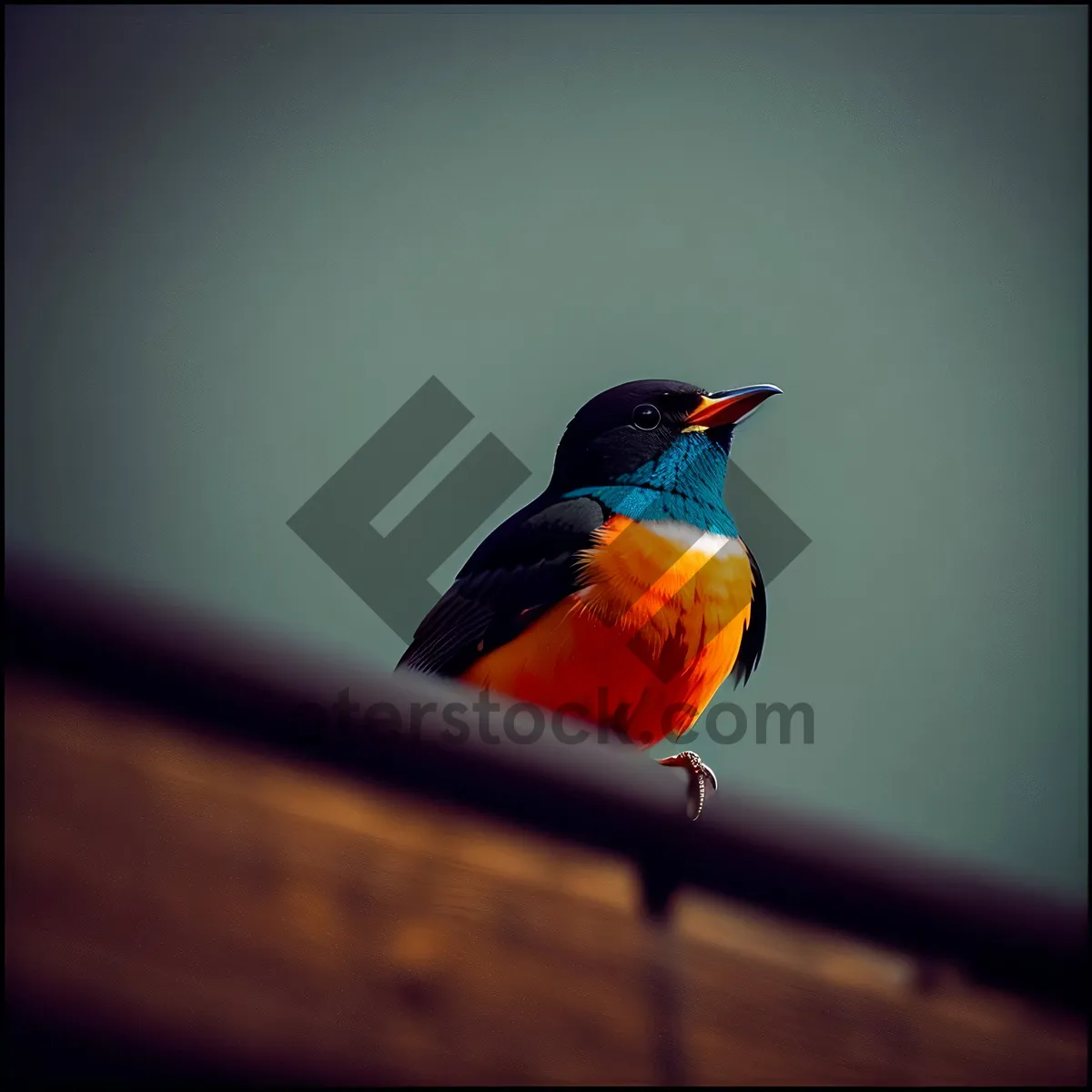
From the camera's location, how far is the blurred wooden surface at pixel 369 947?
71 cm

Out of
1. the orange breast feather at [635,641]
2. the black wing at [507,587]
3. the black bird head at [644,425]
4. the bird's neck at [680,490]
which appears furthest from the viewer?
the black bird head at [644,425]

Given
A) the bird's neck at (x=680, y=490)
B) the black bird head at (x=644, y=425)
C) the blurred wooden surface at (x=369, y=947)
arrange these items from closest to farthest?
the blurred wooden surface at (x=369, y=947) < the bird's neck at (x=680, y=490) < the black bird head at (x=644, y=425)

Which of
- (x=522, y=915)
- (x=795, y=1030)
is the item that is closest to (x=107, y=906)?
(x=522, y=915)

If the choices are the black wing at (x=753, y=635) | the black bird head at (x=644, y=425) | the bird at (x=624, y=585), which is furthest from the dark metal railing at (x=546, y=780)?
the black bird head at (x=644, y=425)

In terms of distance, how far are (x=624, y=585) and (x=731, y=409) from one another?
3.06 ft

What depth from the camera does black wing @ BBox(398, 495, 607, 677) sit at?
2.69m

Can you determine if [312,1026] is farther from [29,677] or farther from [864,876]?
[864,876]

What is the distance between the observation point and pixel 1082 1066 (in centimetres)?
107

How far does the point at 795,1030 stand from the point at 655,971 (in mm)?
154

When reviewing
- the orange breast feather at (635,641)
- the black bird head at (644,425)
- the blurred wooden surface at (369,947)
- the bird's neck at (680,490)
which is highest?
the black bird head at (644,425)

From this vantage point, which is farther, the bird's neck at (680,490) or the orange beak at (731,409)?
the orange beak at (731,409)

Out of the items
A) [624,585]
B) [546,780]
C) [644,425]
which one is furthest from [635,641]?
[546,780]

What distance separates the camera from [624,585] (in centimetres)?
253

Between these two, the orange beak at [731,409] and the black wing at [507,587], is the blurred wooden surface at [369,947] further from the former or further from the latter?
the orange beak at [731,409]
